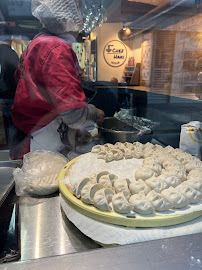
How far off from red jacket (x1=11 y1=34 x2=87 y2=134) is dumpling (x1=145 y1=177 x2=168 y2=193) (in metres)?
0.57

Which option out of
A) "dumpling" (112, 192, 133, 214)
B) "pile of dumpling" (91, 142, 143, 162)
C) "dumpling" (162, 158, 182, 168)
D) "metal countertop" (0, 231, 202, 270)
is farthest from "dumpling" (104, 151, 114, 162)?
"metal countertop" (0, 231, 202, 270)

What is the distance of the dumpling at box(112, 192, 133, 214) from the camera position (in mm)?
563

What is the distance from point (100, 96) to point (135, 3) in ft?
2.58

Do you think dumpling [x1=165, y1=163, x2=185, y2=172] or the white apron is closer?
dumpling [x1=165, y1=163, x2=185, y2=172]

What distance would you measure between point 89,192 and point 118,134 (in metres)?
0.72

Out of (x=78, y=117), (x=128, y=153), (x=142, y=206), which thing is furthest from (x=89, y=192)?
(x=78, y=117)

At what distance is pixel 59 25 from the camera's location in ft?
3.55

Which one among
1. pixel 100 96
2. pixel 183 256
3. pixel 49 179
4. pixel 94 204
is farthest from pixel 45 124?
pixel 183 256

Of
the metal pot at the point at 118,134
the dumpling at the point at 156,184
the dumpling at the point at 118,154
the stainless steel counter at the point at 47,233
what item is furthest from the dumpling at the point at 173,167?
the metal pot at the point at 118,134

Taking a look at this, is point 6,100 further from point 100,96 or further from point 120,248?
point 120,248

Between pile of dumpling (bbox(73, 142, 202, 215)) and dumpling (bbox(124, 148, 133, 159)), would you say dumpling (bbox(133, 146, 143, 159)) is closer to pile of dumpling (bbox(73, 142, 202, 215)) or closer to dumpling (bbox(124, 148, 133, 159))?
dumpling (bbox(124, 148, 133, 159))

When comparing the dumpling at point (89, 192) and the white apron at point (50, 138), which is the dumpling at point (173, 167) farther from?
the white apron at point (50, 138)

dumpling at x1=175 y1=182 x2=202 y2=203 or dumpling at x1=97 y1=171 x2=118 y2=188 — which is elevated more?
dumpling at x1=97 y1=171 x2=118 y2=188

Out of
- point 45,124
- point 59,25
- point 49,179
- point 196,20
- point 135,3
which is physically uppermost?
point 135,3
